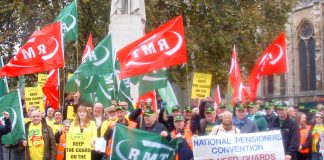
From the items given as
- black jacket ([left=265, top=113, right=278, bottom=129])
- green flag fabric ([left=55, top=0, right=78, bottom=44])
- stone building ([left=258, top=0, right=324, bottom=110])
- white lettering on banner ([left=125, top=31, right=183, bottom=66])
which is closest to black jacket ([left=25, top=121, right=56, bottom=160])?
white lettering on banner ([left=125, top=31, right=183, bottom=66])

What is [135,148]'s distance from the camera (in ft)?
31.4

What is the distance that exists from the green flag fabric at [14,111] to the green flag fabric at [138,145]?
3.07 m

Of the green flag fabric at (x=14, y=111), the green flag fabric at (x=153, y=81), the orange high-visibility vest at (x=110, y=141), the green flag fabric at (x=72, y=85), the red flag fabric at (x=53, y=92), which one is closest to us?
the orange high-visibility vest at (x=110, y=141)

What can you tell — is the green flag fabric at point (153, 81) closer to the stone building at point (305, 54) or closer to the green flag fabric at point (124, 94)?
the green flag fabric at point (124, 94)

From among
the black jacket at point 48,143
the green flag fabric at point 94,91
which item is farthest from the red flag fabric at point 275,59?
the black jacket at point 48,143

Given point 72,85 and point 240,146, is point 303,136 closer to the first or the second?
point 240,146

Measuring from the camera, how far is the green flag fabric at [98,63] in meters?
12.7

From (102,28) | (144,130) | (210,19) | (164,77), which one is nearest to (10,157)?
(164,77)

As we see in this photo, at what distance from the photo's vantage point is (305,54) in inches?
1949

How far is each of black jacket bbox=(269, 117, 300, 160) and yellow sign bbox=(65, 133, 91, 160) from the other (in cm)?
340

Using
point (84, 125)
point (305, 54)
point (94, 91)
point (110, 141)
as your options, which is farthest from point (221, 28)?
point (110, 141)

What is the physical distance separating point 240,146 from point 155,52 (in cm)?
229

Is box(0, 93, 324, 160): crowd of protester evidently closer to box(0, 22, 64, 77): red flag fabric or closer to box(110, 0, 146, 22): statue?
box(0, 22, 64, 77): red flag fabric

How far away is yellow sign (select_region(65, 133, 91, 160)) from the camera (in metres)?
10.8
